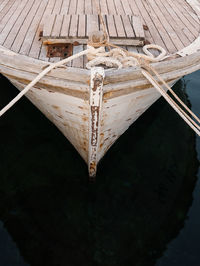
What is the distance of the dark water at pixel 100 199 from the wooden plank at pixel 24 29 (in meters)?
2.02

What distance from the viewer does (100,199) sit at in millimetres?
3811

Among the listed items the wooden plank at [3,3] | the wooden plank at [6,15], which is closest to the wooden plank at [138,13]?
the wooden plank at [6,15]

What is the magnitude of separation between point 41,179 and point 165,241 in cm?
236

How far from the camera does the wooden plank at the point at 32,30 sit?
3170 mm

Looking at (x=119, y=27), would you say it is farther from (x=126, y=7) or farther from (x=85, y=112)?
(x=85, y=112)

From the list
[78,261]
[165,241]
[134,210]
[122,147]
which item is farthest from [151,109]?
[78,261]

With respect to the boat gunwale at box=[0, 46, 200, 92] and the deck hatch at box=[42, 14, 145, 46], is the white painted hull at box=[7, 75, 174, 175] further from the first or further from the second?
the deck hatch at box=[42, 14, 145, 46]

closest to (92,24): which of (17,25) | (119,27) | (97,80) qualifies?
(119,27)

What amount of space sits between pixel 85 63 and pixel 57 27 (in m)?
0.90

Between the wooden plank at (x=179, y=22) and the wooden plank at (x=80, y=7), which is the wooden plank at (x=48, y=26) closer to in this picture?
the wooden plank at (x=80, y=7)

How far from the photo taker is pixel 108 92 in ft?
8.51

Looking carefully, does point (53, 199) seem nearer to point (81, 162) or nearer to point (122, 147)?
point (81, 162)

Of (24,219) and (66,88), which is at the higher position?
(66,88)

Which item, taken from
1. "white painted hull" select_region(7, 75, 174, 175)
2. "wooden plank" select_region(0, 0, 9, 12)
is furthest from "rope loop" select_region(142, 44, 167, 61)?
"wooden plank" select_region(0, 0, 9, 12)
